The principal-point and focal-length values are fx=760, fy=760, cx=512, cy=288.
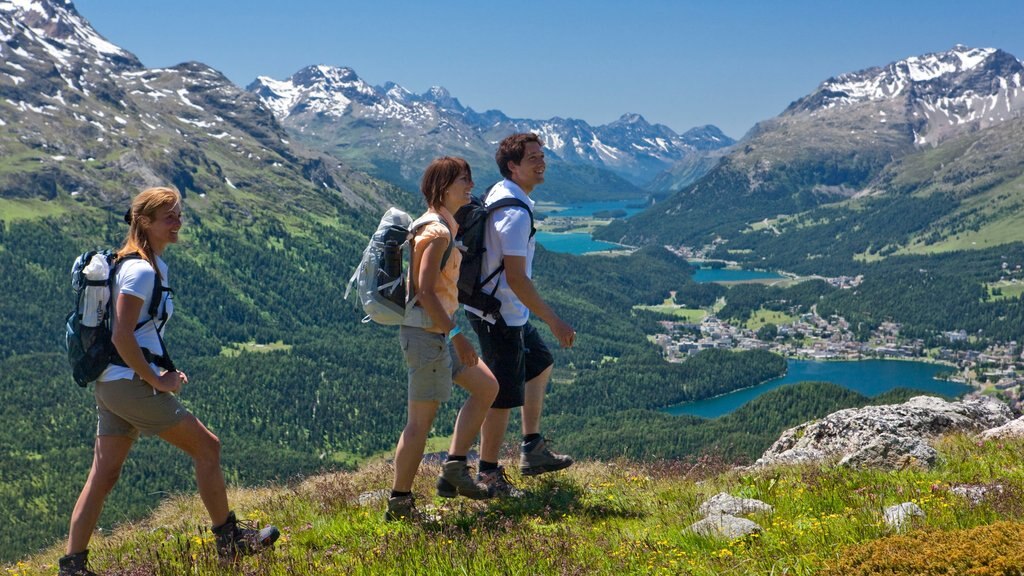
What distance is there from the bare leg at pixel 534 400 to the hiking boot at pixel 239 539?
4.21 metres

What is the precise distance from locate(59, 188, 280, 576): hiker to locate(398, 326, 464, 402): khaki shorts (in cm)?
244

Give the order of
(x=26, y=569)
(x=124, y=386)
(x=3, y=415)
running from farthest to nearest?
(x=3, y=415) → (x=26, y=569) → (x=124, y=386)

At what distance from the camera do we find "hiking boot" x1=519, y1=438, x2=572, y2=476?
38.6ft

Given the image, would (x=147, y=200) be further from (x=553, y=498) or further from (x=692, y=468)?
(x=692, y=468)

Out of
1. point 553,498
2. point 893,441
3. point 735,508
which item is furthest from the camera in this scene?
point 893,441

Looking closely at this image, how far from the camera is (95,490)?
8695 millimetres

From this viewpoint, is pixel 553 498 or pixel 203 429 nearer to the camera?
pixel 203 429

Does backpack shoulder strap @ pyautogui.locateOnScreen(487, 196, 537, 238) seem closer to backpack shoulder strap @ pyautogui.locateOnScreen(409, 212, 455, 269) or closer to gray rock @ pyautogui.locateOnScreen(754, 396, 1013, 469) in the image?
backpack shoulder strap @ pyautogui.locateOnScreen(409, 212, 455, 269)

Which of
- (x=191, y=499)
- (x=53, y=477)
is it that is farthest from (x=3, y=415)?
(x=191, y=499)

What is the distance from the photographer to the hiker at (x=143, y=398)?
8188mm

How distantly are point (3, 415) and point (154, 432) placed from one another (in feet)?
706

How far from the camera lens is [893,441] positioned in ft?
38.8

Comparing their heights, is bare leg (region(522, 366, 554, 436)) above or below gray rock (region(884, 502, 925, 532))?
above

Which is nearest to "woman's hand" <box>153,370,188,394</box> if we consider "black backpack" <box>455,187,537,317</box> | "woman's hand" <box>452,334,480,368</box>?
Result: "woman's hand" <box>452,334,480,368</box>
